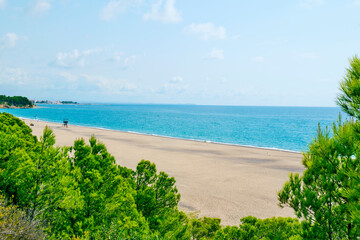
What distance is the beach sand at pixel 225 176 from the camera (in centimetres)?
1781

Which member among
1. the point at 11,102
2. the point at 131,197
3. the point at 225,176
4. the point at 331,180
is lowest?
the point at 225,176

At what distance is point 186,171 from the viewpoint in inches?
1086

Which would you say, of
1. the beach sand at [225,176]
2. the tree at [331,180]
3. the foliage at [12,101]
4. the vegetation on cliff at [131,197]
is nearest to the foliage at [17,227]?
the vegetation on cliff at [131,197]

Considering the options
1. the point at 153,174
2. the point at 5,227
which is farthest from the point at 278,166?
the point at 5,227

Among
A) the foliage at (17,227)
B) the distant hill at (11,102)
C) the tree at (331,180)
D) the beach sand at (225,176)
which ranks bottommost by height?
the beach sand at (225,176)

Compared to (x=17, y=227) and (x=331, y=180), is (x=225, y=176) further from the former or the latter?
(x=17, y=227)

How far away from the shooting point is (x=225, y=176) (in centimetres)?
2612

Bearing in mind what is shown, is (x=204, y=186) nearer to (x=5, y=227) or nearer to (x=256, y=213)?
(x=256, y=213)

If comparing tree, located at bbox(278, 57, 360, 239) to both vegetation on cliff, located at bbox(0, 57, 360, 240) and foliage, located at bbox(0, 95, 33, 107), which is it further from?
foliage, located at bbox(0, 95, 33, 107)

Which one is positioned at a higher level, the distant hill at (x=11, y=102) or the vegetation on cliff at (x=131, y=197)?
the distant hill at (x=11, y=102)

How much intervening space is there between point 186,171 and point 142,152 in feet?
40.6

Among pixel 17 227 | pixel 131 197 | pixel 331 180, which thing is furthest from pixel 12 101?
pixel 331 180

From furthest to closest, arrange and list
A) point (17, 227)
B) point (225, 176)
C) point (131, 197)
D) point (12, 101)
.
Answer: point (12, 101), point (225, 176), point (131, 197), point (17, 227)

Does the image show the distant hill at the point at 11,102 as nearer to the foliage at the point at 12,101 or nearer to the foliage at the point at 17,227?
the foliage at the point at 12,101
